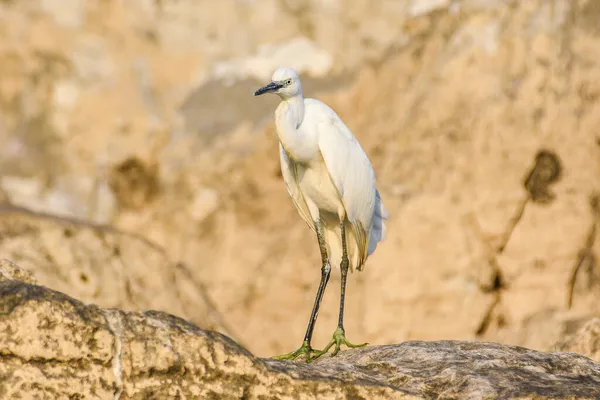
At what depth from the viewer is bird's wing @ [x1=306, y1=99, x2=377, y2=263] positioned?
26.3ft

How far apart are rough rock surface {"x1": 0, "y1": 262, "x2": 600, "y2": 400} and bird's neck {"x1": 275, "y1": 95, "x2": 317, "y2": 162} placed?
8.07ft

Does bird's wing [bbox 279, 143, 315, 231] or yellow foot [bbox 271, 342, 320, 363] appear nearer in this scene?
yellow foot [bbox 271, 342, 320, 363]

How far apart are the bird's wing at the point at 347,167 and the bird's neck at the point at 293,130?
11cm

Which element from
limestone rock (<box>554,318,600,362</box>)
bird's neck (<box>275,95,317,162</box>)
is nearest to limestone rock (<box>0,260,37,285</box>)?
bird's neck (<box>275,95,317,162</box>)

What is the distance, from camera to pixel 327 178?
820 centimetres

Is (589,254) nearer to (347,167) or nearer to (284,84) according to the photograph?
(347,167)

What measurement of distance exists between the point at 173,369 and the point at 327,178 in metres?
3.42

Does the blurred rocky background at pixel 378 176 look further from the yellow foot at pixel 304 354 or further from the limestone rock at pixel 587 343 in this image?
the yellow foot at pixel 304 354

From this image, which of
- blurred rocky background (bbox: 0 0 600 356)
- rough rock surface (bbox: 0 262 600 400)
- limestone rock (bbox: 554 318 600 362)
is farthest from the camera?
blurred rocky background (bbox: 0 0 600 356)

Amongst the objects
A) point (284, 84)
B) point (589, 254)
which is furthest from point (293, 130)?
point (589, 254)

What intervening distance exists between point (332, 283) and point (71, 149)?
9.64 meters

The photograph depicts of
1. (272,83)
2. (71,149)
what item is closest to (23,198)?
(71,149)

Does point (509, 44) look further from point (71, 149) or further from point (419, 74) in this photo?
point (71, 149)

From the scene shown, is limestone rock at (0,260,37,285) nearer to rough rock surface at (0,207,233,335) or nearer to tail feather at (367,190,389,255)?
tail feather at (367,190,389,255)
